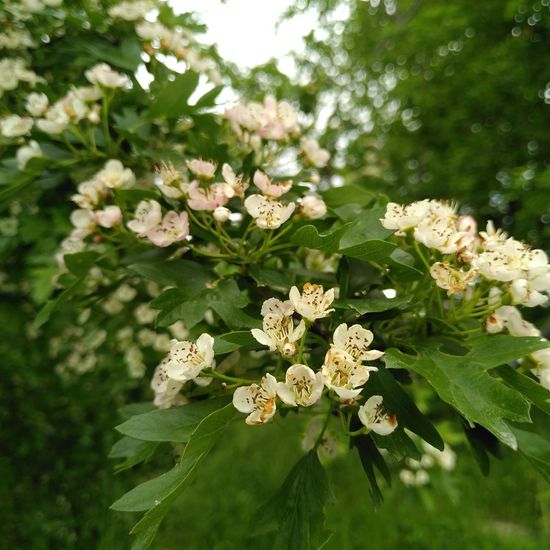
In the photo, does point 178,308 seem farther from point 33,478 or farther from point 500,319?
point 33,478

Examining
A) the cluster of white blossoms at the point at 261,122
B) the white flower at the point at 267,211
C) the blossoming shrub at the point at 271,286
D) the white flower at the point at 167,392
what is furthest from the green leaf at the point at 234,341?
the cluster of white blossoms at the point at 261,122

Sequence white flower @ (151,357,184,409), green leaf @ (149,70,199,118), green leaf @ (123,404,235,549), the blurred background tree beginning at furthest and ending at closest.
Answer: the blurred background tree < green leaf @ (149,70,199,118) < white flower @ (151,357,184,409) < green leaf @ (123,404,235,549)

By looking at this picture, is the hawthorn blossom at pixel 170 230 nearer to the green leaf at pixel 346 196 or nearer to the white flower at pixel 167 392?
the white flower at pixel 167 392

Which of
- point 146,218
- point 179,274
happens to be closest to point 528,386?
point 179,274

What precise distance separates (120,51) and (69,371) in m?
1.88

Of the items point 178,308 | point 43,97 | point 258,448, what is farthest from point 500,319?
point 258,448

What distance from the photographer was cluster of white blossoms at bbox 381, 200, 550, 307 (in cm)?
89

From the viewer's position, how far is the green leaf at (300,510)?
0.85 meters

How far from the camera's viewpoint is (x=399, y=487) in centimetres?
326

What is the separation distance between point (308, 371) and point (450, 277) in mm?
313

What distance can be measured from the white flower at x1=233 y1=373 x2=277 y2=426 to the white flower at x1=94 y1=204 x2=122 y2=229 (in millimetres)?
547

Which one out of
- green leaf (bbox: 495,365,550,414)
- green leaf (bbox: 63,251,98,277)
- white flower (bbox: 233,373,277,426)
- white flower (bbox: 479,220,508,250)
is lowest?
green leaf (bbox: 495,365,550,414)

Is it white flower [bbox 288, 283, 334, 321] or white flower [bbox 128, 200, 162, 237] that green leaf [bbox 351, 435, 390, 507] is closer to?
white flower [bbox 288, 283, 334, 321]

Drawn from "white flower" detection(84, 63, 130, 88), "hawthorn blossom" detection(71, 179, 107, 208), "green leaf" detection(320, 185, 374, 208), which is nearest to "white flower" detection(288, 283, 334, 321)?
"green leaf" detection(320, 185, 374, 208)
